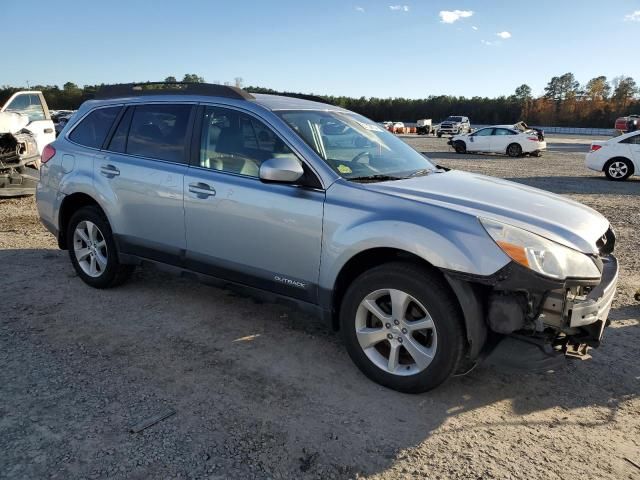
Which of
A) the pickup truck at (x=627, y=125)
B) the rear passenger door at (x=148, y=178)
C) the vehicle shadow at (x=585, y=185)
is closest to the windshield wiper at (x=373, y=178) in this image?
the rear passenger door at (x=148, y=178)

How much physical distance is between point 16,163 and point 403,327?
28.7 ft

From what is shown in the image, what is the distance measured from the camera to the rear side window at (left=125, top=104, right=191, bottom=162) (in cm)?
437

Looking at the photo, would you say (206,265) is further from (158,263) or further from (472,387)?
(472,387)

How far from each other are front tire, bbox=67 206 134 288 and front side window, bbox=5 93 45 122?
7076 mm

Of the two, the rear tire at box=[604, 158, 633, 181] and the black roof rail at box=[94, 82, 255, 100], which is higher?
the black roof rail at box=[94, 82, 255, 100]

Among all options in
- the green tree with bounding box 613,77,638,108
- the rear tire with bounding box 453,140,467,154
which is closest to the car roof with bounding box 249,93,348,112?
the rear tire with bounding box 453,140,467,154

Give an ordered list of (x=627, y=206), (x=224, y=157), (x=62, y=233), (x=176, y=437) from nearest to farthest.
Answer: (x=176, y=437) < (x=224, y=157) < (x=62, y=233) < (x=627, y=206)

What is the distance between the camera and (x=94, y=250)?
5027 millimetres

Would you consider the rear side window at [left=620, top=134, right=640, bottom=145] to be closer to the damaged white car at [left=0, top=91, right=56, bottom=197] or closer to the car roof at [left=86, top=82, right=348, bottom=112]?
the car roof at [left=86, top=82, right=348, bottom=112]

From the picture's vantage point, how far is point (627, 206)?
1048 cm

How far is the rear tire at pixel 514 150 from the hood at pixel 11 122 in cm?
2059

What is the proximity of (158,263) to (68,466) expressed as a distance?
2214mm

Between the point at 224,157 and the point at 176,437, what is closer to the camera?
the point at 176,437

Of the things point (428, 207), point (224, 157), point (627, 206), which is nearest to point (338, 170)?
point (428, 207)
